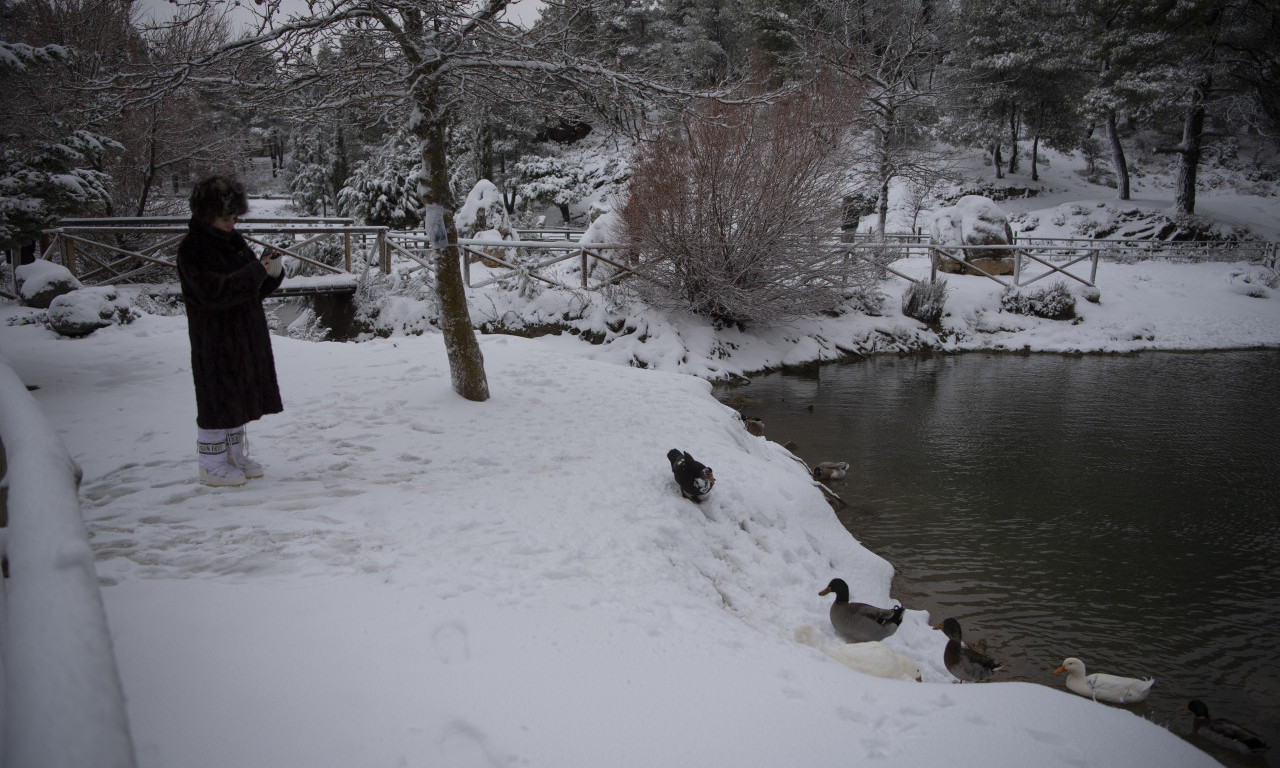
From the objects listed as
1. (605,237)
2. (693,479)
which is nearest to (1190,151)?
(605,237)

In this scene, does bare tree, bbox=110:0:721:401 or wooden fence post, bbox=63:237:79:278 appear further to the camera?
wooden fence post, bbox=63:237:79:278

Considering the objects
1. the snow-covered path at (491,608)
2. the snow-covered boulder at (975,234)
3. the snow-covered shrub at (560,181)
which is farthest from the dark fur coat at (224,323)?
A: the snow-covered shrub at (560,181)

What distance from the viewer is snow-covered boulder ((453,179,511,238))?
1645cm

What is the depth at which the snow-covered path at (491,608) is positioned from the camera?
7.18ft

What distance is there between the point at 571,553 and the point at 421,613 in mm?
962

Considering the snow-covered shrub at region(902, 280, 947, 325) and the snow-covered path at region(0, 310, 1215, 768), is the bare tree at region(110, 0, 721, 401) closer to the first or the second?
the snow-covered path at region(0, 310, 1215, 768)

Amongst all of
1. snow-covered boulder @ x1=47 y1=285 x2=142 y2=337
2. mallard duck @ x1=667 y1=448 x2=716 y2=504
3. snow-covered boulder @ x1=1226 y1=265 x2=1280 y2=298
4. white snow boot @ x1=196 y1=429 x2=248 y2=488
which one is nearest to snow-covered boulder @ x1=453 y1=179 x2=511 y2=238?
snow-covered boulder @ x1=47 y1=285 x2=142 y2=337

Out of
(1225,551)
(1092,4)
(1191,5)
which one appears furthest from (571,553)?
(1092,4)

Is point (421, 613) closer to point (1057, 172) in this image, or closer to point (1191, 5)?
point (1191, 5)

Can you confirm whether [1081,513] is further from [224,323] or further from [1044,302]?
[1044,302]

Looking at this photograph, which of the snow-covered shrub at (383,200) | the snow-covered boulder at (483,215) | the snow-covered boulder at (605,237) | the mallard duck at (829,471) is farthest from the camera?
the snow-covered shrub at (383,200)

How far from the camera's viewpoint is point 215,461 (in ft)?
13.0

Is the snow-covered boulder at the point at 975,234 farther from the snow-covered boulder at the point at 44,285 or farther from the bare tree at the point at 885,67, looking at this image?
the snow-covered boulder at the point at 44,285

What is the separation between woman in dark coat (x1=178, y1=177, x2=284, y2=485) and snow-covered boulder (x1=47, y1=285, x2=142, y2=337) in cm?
579
